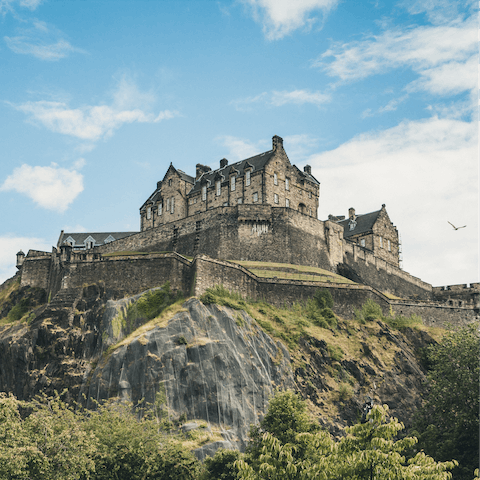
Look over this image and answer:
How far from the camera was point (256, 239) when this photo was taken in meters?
67.1

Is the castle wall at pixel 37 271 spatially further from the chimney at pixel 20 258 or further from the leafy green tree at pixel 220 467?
the leafy green tree at pixel 220 467

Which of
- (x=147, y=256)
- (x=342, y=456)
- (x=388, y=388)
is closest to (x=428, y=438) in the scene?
(x=388, y=388)

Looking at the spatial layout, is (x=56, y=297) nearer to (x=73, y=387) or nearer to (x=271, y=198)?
(x=73, y=387)

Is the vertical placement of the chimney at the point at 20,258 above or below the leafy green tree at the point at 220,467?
above

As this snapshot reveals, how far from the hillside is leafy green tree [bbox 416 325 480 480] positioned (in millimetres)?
7222

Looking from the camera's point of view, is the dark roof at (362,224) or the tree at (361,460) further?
the dark roof at (362,224)

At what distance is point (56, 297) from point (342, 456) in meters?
37.7

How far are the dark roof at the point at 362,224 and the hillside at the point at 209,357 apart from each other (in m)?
28.4

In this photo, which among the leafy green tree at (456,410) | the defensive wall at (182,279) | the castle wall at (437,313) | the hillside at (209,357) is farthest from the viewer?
the castle wall at (437,313)

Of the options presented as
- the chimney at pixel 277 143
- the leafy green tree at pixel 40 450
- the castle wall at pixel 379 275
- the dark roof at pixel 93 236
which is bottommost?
the leafy green tree at pixel 40 450

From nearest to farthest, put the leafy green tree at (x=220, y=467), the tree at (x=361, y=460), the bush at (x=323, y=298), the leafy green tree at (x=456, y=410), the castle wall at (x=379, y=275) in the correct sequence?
the tree at (x=361, y=460)
the leafy green tree at (x=220, y=467)
the leafy green tree at (x=456, y=410)
the bush at (x=323, y=298)
the castle wall at (x=379, y=275)

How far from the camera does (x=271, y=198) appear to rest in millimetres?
73500

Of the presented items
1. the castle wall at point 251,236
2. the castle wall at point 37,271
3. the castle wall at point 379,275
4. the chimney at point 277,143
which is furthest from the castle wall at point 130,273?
the chimney at point 277,143

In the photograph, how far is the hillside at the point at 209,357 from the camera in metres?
44.9
